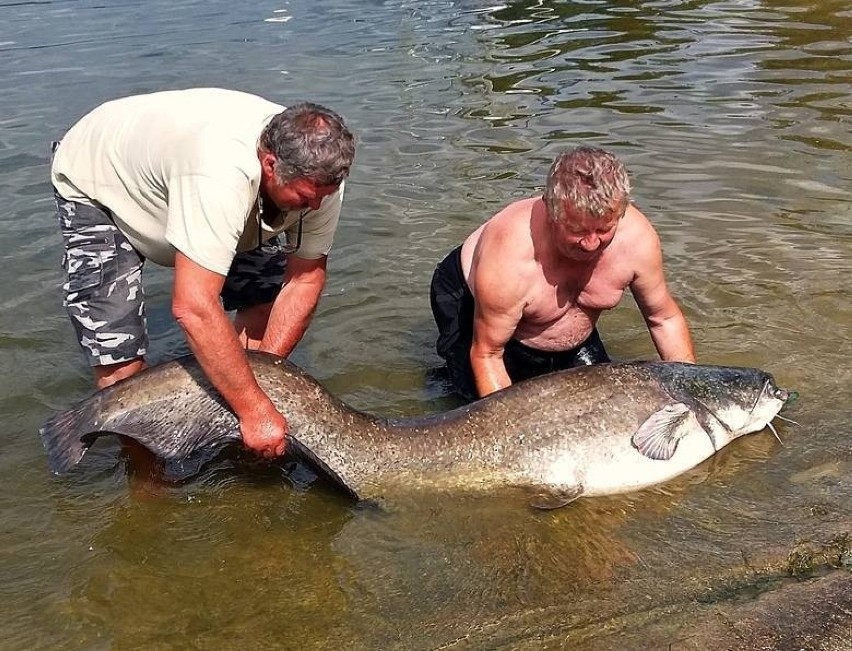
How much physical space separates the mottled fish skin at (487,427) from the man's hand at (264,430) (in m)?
0.11

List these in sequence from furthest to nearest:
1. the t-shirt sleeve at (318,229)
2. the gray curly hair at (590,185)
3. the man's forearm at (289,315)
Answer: the man's forearm at (289,315), the t-shirt sleeve at (318,229), the gray curly hair at (590,185)

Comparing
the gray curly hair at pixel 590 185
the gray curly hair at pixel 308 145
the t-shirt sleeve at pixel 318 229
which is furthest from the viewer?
the t-shirt sleeve at pixel 318 229

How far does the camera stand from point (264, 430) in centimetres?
408

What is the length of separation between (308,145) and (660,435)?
2083mm

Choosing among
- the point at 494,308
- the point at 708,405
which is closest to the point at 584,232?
the point at 494,308

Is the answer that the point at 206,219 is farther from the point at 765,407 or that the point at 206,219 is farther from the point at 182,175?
the point at 765,407

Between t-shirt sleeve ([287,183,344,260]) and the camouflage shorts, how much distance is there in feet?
2.66

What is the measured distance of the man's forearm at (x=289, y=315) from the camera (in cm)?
504

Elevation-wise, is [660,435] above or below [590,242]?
below

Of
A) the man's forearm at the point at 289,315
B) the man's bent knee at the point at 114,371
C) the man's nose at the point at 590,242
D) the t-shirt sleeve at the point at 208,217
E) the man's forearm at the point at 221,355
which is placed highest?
the t-shirt sleeve at the point at 208,217

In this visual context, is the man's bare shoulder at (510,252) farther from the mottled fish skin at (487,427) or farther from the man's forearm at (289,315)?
the man's forearm at (289,315)

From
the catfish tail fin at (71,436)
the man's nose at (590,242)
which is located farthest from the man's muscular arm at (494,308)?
the catfish tail fin at (71,436)

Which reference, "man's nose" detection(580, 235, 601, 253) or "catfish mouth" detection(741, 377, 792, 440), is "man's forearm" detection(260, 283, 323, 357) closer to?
"man's nose" detection(580, 235, 601, 253)

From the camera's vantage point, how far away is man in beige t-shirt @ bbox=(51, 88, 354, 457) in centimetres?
390
